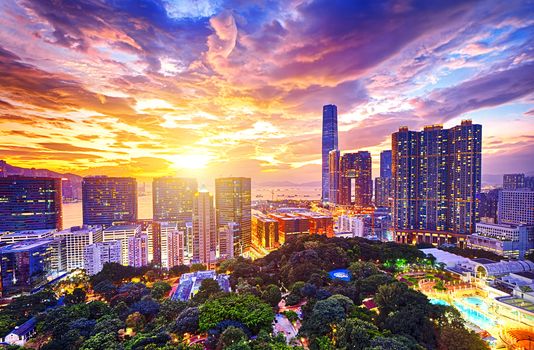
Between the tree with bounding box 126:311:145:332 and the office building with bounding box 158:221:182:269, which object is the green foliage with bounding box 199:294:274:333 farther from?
the office building with bounding box 158:221:182:269

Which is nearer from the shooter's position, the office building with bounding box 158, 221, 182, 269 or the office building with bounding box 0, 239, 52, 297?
the office building with bounding box 0, 239, 52, 297

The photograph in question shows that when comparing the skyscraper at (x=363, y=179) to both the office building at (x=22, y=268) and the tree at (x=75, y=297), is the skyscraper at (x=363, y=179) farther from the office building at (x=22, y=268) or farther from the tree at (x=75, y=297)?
the office building at (x=22, y=268)

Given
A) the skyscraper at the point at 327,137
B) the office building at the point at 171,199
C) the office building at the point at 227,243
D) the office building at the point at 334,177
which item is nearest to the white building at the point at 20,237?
the office building at the point at 227,243

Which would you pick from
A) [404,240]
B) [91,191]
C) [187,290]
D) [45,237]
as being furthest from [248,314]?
[91,191]

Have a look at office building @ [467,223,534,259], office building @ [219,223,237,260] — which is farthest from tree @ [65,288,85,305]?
office building @ [467,223,534,259]

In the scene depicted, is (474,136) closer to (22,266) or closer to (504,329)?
(504,329)

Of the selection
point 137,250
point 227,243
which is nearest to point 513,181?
point 227,243
